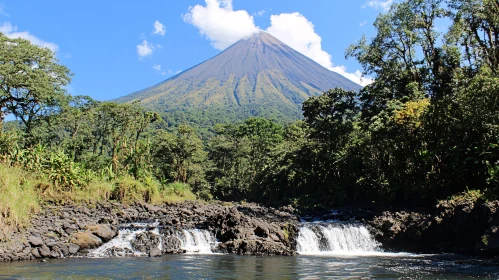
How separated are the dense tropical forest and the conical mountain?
59716mm

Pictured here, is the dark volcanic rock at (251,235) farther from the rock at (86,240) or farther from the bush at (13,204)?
the bush at (13,204)

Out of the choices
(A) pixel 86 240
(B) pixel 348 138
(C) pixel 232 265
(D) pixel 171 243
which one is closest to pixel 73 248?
(A) pixel 86 240

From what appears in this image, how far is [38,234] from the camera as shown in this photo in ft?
37.1

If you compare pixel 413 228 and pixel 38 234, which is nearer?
pixel 38 234

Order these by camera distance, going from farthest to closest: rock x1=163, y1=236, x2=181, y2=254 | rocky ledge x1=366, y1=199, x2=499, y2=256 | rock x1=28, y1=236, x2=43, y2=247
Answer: rocky ledge x1=366, y1=199, x2=499, y2=256 → rock x1=163, y1=236, x2=181, y2=254 → rock x1=28, y1=236, x2=43, y2=247

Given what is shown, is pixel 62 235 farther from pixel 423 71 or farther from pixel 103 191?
pixel 423 71

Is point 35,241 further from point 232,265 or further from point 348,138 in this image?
point 348,138

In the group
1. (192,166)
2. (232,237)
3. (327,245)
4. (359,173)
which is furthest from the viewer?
(192,166)

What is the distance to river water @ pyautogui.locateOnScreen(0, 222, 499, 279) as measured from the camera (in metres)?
8.40

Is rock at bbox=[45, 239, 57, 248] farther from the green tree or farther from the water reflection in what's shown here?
the green tree

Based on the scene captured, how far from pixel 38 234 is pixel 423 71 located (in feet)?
72.4

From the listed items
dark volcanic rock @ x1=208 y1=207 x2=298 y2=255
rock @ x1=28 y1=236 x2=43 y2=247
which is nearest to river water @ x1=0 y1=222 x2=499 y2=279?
dark volcanic rock @ x1=208 y1=207 x2=298 y2=255

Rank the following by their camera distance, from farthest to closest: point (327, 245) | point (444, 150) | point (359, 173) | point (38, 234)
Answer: point (359, 173)
point (444, 150)
point (327, 245)
point (38, 234)

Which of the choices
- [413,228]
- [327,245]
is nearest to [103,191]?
A: [327,245]
